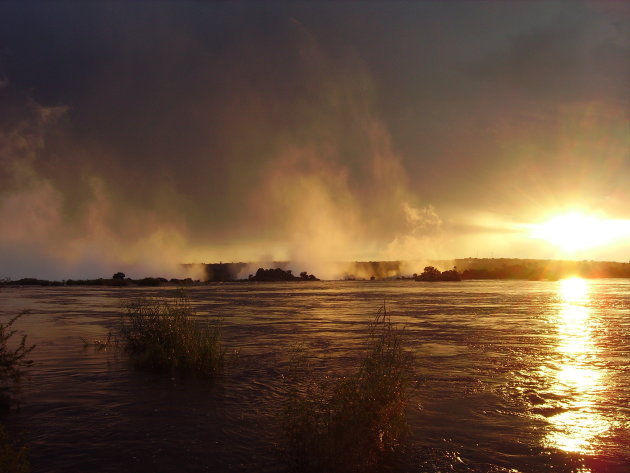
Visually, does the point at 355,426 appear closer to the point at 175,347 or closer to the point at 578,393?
the point at 578,393

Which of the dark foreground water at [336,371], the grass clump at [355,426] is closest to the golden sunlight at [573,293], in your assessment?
the dark foreground water at [336,371]

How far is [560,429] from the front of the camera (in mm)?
9797

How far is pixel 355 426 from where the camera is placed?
317 inches

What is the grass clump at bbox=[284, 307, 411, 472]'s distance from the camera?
7781 mm

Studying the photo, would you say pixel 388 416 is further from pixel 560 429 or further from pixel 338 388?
pixel 560 429

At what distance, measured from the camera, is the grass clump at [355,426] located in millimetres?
7781

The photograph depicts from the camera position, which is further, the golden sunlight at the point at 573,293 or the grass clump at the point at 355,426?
the golden sunlight at the point at 573,293

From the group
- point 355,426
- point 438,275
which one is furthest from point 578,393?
point 438,275

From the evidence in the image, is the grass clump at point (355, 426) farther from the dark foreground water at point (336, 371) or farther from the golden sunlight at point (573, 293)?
the golden sunlight at point (573, 293)

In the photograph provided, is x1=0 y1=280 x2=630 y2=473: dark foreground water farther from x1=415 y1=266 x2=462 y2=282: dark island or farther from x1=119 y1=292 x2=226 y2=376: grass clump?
x1=415 y1=266 x2=462 y2=282: dark island

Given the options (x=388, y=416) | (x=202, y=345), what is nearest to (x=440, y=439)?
(x=388, y=416)

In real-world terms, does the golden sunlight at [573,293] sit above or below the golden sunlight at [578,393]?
above

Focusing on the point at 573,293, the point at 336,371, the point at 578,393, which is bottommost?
the point at 578,393

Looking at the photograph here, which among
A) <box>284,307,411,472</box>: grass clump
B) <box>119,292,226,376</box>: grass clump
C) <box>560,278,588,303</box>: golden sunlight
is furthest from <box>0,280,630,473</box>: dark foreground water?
<box>560,278,588,303</box>: golden sunlight
